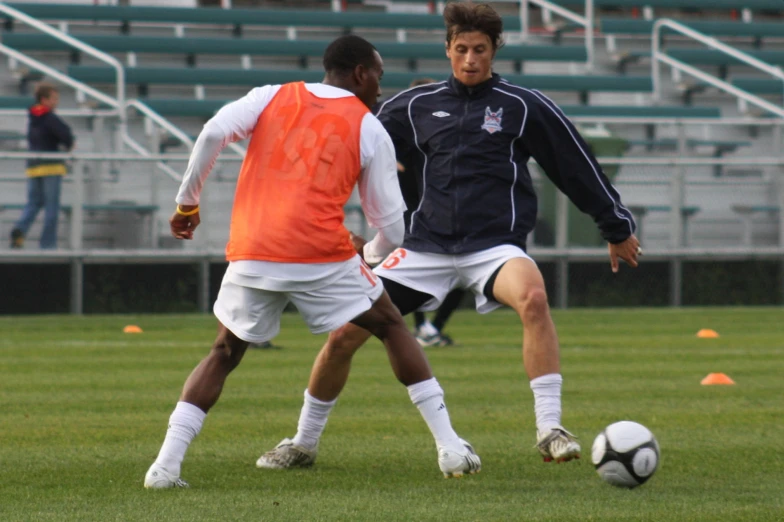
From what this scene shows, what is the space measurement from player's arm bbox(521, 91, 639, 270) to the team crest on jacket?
0.12m

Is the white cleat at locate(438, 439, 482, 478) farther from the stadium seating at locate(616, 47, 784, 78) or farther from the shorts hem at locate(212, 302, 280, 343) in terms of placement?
the stadium seating at locate(616, 47, 784, 78)

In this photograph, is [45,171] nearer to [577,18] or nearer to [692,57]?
[577,18]

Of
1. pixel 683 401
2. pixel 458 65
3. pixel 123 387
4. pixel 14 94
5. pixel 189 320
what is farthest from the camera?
pixel 14 94

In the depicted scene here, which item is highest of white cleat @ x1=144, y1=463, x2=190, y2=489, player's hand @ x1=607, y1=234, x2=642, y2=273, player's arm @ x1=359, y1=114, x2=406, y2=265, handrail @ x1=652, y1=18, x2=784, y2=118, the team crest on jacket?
handrail @ x1=652, y1=18, x2=784, y2=118

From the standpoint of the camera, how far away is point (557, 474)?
5.70m

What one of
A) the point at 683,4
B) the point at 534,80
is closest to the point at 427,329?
the point at 534,80

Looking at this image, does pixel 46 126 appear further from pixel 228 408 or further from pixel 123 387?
pixel 228 408

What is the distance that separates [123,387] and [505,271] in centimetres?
396

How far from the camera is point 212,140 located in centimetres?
501

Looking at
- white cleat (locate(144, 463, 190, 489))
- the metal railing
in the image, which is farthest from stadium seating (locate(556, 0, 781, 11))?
white cleat (locate(144, 463, 190, 489))

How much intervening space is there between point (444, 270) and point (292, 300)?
1.01 metres

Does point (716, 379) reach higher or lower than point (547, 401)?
lower

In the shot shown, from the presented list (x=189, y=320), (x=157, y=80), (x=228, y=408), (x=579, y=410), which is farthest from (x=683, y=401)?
(x=157, y=80)

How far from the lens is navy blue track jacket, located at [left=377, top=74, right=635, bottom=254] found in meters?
6.00
